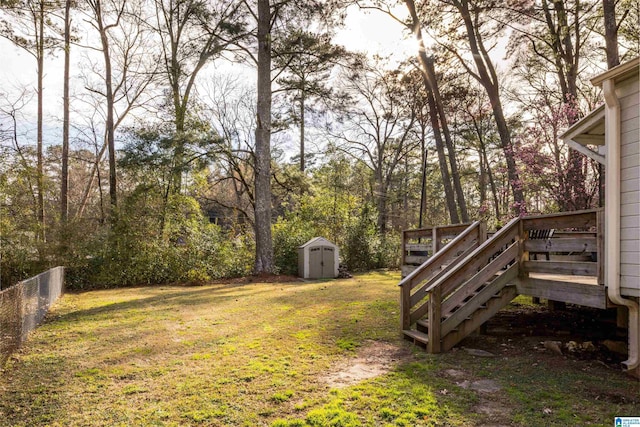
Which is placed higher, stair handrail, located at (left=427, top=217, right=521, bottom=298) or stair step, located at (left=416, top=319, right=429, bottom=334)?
stair handrail, located at (left=427, top=217, right=521, bottom=298)

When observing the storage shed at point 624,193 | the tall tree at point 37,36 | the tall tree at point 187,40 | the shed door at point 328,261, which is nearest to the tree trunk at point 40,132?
the tall tree at point 37,36

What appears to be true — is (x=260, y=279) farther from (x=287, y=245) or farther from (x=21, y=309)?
(x=21, y=309)

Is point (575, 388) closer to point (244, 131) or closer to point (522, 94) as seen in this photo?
point (522, 94)

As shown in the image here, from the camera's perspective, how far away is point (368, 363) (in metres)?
4.16

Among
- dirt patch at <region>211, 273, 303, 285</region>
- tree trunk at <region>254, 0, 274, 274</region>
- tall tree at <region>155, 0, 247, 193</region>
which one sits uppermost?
tall tree at <region>155, 0, 247, 193</region>

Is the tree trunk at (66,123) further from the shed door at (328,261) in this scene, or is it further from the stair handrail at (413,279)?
the stair handrail at (413,279)

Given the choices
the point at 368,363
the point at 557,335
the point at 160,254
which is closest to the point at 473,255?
the point at 368,363

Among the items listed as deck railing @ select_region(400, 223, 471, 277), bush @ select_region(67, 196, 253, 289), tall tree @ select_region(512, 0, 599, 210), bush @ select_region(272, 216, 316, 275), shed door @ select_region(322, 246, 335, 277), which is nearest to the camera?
deck railing @ select_region(400, 223, 471, 277)

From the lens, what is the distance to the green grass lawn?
289cm

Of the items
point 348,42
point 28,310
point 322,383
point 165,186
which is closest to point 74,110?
point 165,186

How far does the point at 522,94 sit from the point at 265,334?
14110 millimetres

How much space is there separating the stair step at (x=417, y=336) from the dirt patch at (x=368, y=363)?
20 centimetres

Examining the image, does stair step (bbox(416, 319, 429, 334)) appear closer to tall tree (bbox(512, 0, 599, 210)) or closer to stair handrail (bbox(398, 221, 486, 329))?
stair handrail (bbox(398, 221, 486, 329))

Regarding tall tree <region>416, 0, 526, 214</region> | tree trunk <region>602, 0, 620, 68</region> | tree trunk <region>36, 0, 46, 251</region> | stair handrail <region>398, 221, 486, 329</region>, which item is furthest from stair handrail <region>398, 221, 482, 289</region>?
tree trunk <region>36, 0, 46, 251</region>
